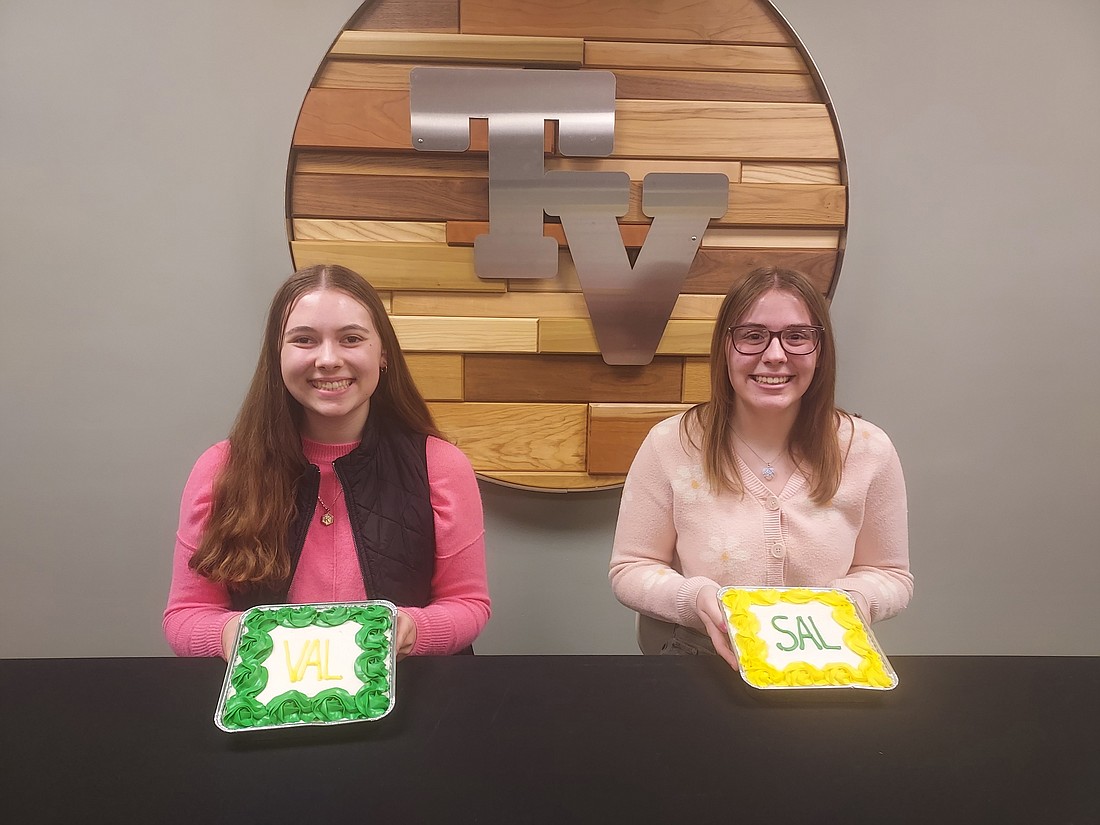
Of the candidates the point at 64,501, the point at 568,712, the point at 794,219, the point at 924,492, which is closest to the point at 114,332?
the point at 64,501

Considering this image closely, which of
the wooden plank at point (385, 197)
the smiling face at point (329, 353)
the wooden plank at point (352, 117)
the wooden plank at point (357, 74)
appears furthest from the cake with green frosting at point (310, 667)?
the wooden plank at point (357, 74)

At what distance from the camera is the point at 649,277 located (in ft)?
6.39

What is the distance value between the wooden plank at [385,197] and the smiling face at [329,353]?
64cm

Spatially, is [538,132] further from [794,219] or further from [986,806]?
[986,806]

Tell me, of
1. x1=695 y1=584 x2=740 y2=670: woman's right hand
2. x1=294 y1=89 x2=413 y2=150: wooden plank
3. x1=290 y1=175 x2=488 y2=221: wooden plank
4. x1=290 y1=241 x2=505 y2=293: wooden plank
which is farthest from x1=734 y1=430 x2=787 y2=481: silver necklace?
x1=294 y1=89 x2=413 y2=150: wooden plank

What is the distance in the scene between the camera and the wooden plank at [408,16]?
1.83 metres

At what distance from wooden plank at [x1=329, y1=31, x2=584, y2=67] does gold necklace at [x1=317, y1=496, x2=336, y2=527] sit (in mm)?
1211

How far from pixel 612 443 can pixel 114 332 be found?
1456 millimetres

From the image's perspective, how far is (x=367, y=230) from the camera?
1.91 meters

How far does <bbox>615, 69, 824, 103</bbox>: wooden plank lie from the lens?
1.89m

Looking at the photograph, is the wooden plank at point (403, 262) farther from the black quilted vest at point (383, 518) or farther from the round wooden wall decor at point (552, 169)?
the black quilted vest at point (383, 518)

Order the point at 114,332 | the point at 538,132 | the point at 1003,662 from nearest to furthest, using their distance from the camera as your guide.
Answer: the point at 1003,662
the point at 538,132
the point at 114,332

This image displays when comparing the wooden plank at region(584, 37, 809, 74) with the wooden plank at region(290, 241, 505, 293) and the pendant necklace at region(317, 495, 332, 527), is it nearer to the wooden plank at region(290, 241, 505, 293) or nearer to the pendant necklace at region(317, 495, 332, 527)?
the wooden plank at region(290, 241, 505, 293)

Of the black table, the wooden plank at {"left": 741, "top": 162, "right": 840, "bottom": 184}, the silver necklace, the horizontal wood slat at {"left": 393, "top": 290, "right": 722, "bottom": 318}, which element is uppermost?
the wooden plank at {"left": 741, "top": 162, "right": 840, "bottom": 184}
